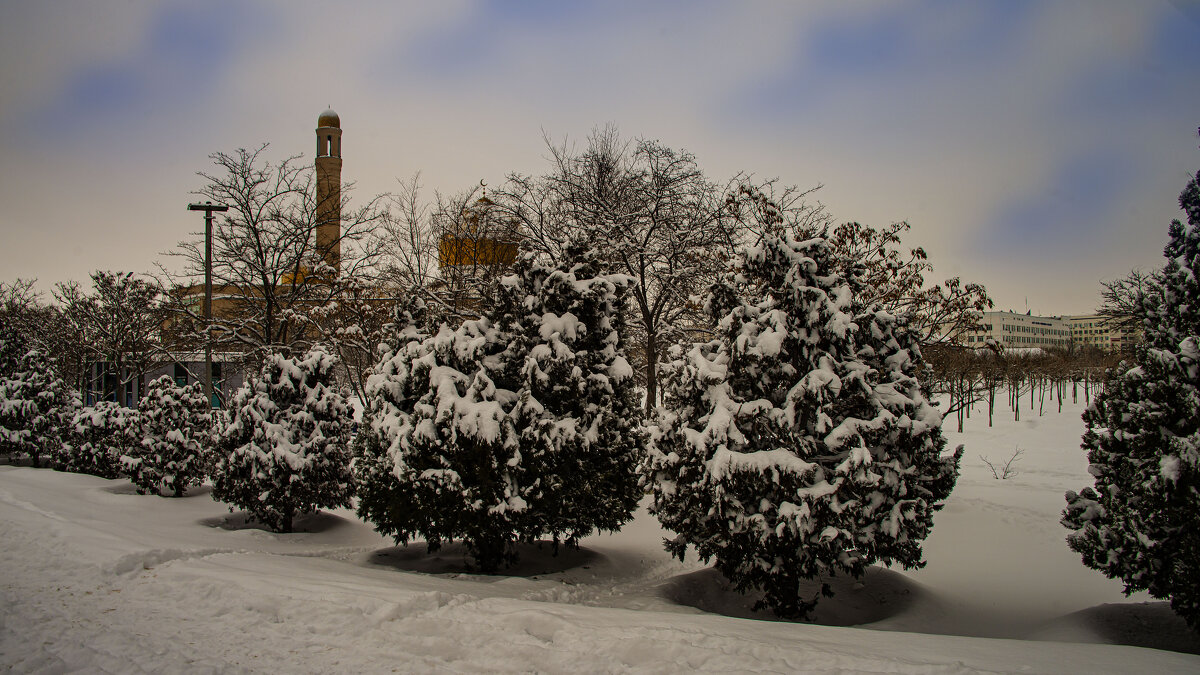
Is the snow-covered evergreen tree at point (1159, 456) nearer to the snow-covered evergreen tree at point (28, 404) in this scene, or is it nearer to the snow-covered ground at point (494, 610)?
the snow-covered ground at point (494, 610)

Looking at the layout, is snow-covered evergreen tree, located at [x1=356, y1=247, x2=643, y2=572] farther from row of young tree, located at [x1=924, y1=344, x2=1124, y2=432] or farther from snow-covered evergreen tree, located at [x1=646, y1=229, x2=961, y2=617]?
row of young tree, located at [x1=924, y1=344, x2=1124, y2=432]

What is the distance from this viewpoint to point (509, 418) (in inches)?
394

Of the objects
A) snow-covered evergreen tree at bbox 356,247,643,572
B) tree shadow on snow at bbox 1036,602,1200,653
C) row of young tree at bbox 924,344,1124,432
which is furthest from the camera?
row of young tree at bbox 924,344,1124,432

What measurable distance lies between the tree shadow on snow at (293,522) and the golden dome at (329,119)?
49.6m

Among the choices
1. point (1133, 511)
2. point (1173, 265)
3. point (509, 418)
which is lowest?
point (1133, 511)

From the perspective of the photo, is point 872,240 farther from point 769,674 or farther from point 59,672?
point 59,672

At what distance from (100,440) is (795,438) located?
21.1m

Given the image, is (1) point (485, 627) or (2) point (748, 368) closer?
(1) point (485, 627)

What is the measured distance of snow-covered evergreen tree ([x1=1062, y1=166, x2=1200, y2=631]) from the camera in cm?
757

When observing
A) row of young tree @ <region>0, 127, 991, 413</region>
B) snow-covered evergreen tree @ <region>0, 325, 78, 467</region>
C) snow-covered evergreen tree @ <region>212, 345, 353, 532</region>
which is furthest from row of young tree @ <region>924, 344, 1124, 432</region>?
snow-covered evergreen tree @ <region>0, 325, 78, 467</region>

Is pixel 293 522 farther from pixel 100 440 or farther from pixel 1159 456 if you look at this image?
pixel 1159 456

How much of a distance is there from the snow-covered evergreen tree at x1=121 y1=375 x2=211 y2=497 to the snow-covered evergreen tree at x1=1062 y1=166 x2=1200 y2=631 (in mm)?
18516

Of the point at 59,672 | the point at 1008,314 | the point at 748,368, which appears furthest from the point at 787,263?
the point at 1008,314

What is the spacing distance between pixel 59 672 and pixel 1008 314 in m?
143
